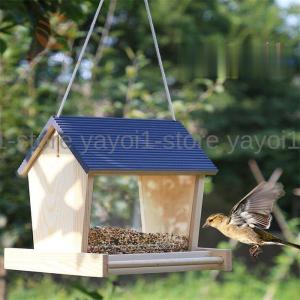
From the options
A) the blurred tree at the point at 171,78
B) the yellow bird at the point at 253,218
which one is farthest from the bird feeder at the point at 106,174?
the blurred tree at the point at 171,78

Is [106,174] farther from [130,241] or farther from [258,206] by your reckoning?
[258,206]

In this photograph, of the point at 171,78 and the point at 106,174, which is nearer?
the point at 106,174

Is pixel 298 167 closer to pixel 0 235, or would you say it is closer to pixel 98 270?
pixel 0 235

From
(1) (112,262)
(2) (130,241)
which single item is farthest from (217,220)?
(1) (112,262)

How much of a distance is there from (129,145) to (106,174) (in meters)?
0.22

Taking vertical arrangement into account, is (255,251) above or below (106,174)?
below

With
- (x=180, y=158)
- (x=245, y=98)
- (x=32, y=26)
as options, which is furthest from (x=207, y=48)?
(x=245, y=98)

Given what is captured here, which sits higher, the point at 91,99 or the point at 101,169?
the point at 91,99

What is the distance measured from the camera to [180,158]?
3.44 m

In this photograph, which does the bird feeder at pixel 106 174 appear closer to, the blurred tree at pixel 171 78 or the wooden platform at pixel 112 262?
the wooden platform at pixel 112 262

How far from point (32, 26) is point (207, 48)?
4.39 feet

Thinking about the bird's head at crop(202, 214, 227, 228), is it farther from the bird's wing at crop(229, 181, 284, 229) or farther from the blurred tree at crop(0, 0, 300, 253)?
the blurred tree at crop(0, 0, 300, 253)

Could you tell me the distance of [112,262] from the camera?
3.02m

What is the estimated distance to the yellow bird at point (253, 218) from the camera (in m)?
3.37
